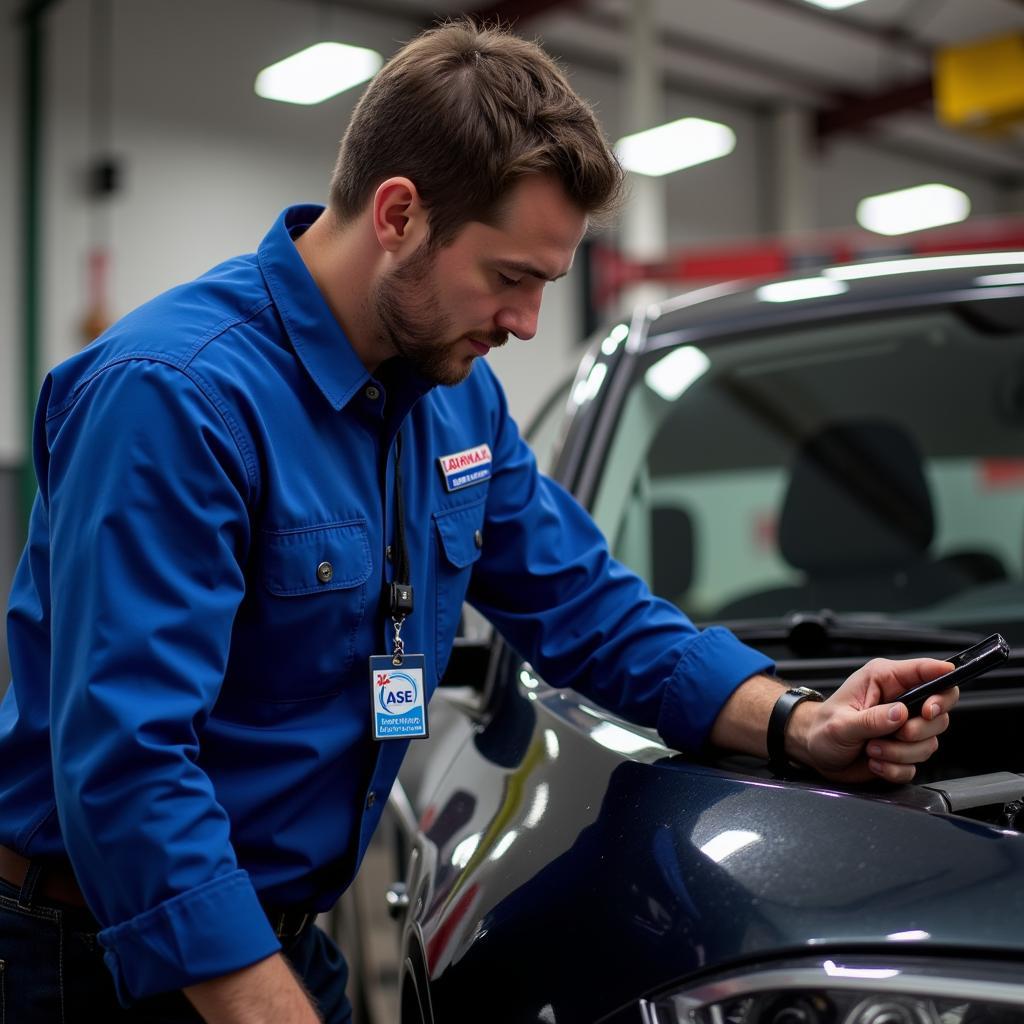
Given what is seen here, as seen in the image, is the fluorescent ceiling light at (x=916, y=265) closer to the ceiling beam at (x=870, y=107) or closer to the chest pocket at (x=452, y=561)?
the chest pocket at (x=452, y=561)

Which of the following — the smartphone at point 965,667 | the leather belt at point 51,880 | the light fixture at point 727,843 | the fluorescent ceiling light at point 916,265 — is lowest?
the leather belt at point 51,880

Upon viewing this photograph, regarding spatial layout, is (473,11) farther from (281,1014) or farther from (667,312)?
(281,1014)

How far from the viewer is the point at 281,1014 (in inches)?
41.6

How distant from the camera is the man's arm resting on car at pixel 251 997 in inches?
41.1

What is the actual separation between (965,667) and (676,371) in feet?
2.91

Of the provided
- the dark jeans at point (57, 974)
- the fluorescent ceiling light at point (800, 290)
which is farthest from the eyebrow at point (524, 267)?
the fluorescent ceiling light at point (800, 290)

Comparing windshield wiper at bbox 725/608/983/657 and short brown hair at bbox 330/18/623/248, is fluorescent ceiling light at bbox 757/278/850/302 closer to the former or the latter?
windshield wiper at bbox 725/608/983/657

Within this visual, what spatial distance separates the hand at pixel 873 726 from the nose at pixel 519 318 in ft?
1.53

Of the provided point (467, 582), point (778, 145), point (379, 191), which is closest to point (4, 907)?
point (467, 582)

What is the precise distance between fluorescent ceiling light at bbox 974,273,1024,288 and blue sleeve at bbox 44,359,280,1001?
1326 mm

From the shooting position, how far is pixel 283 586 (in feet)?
3.97

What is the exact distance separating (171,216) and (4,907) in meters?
7.92

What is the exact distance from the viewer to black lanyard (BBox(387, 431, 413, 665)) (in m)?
1.31

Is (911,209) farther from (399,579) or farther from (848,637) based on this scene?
(399,579)
